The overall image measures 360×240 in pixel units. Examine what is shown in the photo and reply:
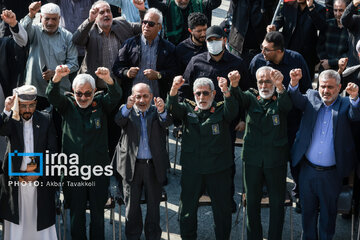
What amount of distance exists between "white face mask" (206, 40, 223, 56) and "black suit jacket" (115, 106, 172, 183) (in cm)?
131

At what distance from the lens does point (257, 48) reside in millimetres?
9797

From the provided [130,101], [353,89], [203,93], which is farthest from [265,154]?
[130,101]

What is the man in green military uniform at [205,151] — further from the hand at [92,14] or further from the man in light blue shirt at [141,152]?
the hand at [92,14]

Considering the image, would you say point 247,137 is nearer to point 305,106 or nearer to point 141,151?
point 305,106

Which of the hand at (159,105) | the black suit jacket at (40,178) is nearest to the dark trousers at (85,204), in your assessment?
the black suit jacket at (40,178)

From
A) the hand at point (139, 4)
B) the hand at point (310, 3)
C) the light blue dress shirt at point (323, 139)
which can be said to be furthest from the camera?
the hand at point (139, 4)

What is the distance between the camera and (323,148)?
7.20 metres

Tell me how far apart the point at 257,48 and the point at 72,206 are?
4210 mm

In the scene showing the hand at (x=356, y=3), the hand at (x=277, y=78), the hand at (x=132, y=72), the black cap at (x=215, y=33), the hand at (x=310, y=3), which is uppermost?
the hand at (x=310, y=3)

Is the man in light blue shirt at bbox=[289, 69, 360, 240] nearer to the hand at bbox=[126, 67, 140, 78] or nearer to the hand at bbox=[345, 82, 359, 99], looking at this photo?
the hand at bbox=[345, 82, 359, 99]

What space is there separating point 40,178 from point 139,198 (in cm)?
125

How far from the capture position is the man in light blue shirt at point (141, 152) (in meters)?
7.34

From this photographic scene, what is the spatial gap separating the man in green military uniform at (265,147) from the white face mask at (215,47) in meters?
0.97

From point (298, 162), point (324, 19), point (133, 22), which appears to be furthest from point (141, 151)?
point (324, 19)
